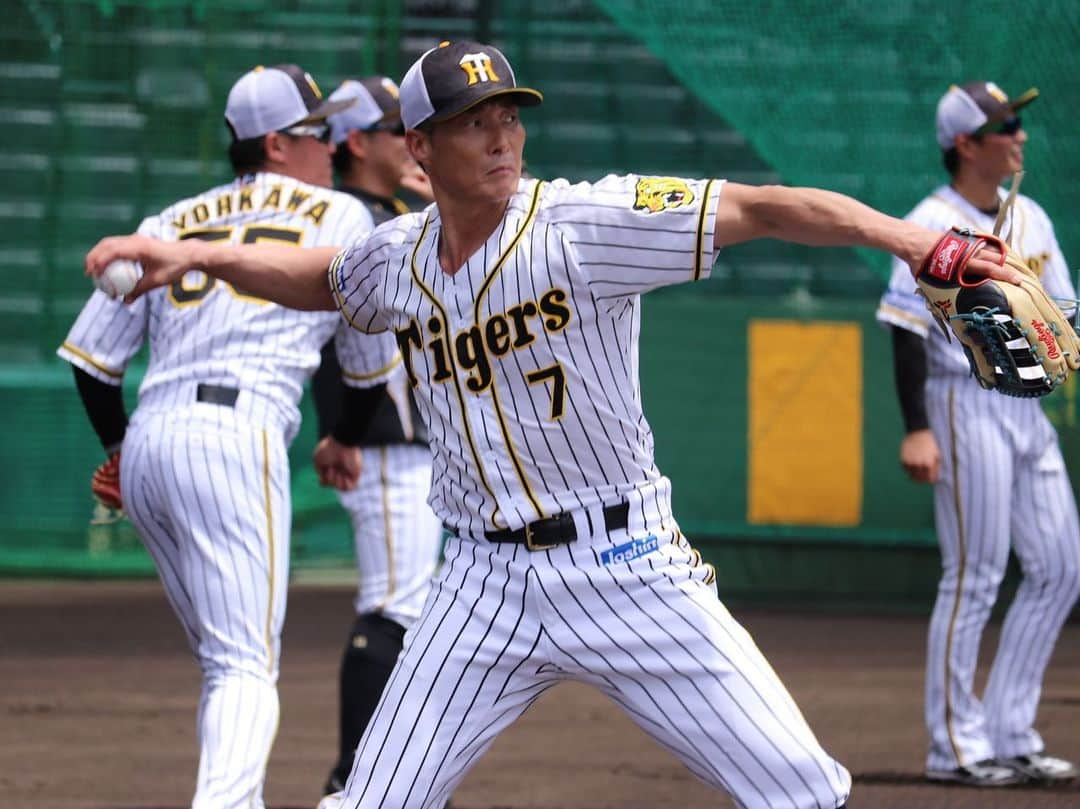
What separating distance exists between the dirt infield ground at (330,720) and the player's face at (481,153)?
2.59m

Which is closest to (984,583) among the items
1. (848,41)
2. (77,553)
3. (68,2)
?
(848,41)

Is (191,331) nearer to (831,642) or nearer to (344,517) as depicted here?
(831,642)

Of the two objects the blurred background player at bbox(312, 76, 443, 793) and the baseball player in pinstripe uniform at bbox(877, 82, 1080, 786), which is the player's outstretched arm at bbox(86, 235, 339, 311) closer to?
the blurred background player at bbox(312, 76, 443, 793)

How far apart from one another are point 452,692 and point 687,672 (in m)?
0.44

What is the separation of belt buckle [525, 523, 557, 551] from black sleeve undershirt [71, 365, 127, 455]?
72.3 inches

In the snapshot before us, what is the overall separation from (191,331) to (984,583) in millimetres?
2720

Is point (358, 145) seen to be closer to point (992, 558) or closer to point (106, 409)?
point (106, 409)

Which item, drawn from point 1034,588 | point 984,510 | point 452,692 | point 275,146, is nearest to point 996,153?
point 984,510

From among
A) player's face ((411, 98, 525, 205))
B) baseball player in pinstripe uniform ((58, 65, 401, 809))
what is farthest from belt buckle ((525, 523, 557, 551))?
baseball player in pinstripe uniform ((58, 65, 401, 809))

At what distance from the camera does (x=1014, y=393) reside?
3268 millimetres

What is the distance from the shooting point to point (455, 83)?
3.58 m

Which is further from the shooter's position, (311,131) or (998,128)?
(998,128)

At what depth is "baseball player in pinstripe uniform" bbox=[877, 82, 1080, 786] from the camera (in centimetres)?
590

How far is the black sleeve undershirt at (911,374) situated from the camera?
234 inches
